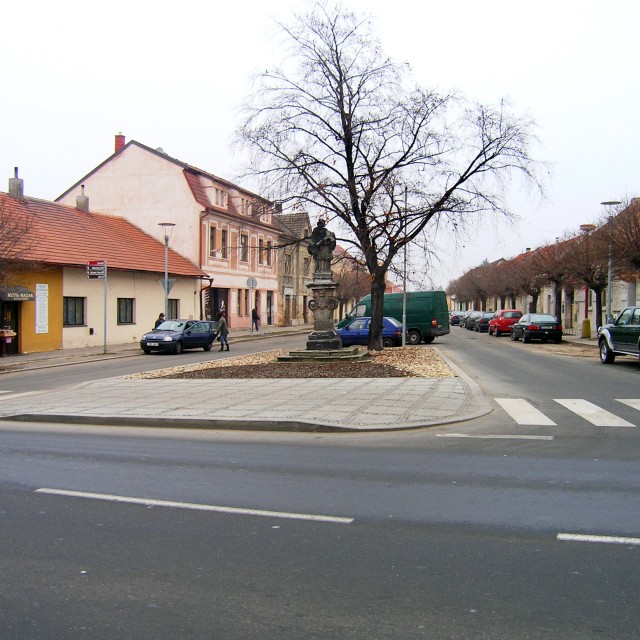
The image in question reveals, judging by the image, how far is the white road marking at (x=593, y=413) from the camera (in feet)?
31.9

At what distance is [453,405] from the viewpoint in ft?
36.6

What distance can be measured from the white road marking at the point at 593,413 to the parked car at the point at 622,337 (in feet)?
25.8

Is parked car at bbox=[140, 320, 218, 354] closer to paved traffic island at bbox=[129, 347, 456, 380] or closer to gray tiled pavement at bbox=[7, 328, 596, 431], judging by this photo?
paved traffic island at bbox=[129, 347, 456, 380]

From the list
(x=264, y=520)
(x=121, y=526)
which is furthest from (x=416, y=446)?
(x=121, y=526)

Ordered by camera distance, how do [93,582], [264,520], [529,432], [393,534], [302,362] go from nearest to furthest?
1. [93,582]
2. [393,534]
3. [264,520]
4. [529,432]
5. [302,362]

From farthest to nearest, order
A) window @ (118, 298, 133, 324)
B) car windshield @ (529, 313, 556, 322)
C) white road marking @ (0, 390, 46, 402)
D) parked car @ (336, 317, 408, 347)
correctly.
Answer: window @ (118, 298, 133, 324) → car windshield @ (529, 313, 556, 322) → parked car @ (336, 317, 408, 347) → white road marking @ (0, 390, 46, 402)

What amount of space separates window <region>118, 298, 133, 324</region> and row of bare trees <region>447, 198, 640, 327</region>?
21386 mm

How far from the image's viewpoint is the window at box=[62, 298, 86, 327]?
28812 millimetres

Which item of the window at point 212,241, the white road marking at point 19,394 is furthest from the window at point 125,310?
the white road marking at point 19,394

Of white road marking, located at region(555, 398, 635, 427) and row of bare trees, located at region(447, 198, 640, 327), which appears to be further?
row of bare trees, located at region(447, 198, 640, 327)

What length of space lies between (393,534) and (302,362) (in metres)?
14.1

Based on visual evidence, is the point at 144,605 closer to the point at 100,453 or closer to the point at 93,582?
the point at 93,582

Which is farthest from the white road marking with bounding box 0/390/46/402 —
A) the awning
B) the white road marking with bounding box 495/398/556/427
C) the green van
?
the green van

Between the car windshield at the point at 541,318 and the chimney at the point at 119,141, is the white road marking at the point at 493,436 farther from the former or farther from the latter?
the chimney at the point at 119,141
